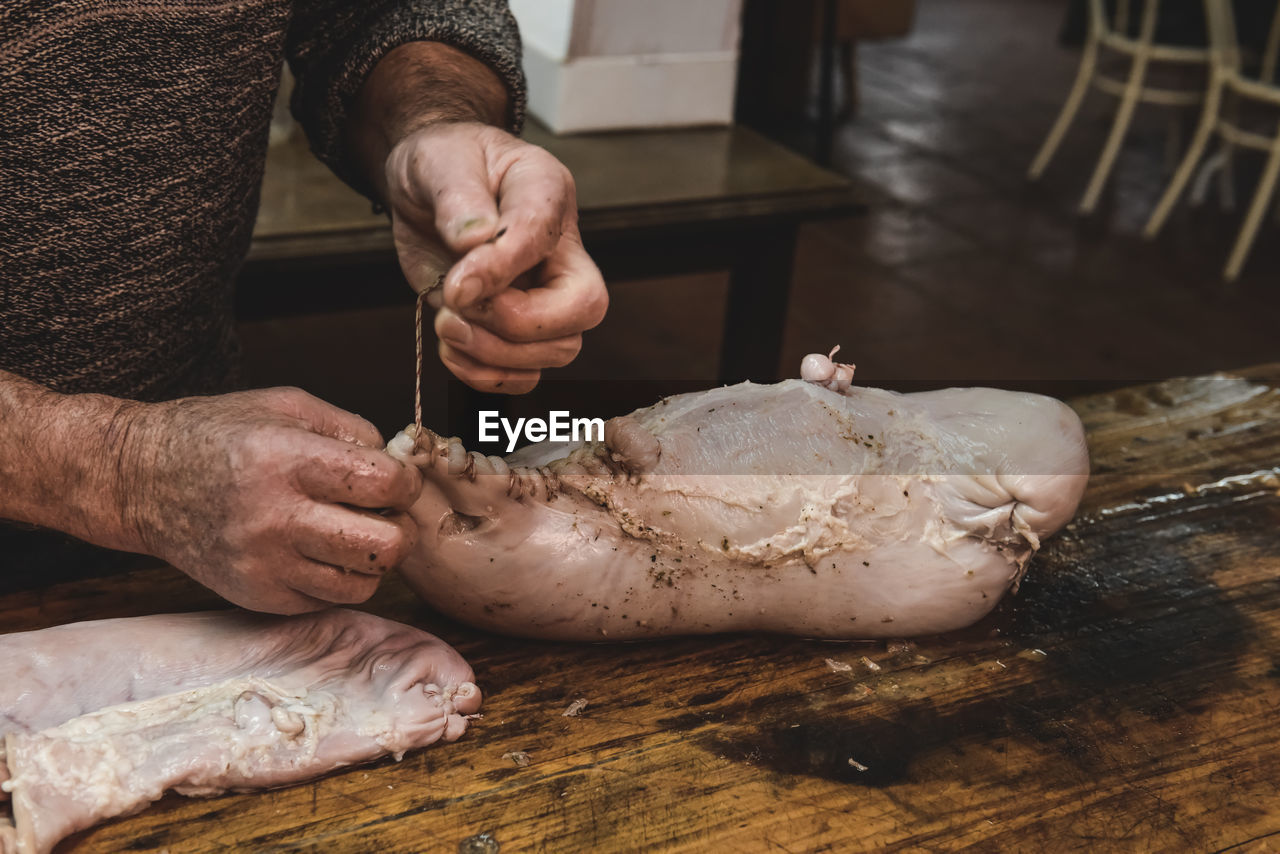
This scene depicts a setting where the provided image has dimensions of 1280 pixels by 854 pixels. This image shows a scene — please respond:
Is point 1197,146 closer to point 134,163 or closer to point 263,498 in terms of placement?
point 134,163

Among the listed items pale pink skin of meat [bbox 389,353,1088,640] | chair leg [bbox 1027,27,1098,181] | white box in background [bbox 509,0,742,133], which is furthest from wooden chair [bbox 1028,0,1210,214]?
pale pink skin of meat [bbox 389,353,1088,640]

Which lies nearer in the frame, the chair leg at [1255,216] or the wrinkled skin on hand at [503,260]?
the wrinkled skin on hand at [503,260]

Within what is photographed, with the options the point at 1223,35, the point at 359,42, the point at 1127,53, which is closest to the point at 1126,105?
the point at 1127,53

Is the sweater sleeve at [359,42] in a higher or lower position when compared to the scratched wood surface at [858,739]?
Answer: higher

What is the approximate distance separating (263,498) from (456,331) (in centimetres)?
27

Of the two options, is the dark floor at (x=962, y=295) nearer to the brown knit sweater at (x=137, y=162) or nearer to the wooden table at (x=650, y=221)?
the wooden table at (x=650, y=221)

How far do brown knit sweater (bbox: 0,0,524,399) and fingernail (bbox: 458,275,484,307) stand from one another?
23.2 inches

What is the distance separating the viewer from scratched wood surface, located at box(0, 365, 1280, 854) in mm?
1265

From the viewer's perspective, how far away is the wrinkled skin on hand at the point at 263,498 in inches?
46.2

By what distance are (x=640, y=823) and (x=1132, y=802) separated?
0.59m

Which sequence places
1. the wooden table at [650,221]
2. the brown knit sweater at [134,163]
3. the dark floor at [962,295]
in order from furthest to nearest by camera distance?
the dark floor at [962,295] < the wooden table at [650,221] < the brown knit sweater at [134,163]

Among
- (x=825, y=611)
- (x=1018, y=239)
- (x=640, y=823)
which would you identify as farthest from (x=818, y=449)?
(x=1018, y=239)

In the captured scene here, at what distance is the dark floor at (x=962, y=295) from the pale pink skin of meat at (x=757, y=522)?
1949mm

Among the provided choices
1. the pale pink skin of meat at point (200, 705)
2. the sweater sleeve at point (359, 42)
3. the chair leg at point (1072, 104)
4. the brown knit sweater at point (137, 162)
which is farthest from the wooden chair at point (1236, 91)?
the pale pink skin of meat at point (200, 705)
